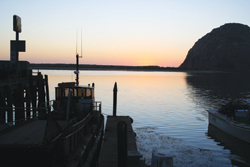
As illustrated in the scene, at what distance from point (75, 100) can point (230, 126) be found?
12.3 metres

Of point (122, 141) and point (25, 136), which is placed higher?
point (25, 136)

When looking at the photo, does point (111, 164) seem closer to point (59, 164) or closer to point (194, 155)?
point (59, 164)

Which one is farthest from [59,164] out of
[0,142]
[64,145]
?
[0,142]

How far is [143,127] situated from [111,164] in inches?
495

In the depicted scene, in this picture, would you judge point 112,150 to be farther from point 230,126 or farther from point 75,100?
point 230,126

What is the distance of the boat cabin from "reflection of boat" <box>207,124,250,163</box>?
10.6 meters

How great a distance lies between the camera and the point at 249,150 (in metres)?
17.3

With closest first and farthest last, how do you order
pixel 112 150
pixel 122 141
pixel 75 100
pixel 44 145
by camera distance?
pixel 44 145, pixel 122 141, pixel 112 150, pixel 75 100

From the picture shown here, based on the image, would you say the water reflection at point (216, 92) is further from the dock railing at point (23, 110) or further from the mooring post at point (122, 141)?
the mooring post at point (122, 141)

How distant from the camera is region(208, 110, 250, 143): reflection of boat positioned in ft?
58.6

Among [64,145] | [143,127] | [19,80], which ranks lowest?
[143,127]

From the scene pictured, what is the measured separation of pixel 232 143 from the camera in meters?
18.9

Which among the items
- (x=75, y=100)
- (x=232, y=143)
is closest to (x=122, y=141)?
(x=75, y=100)

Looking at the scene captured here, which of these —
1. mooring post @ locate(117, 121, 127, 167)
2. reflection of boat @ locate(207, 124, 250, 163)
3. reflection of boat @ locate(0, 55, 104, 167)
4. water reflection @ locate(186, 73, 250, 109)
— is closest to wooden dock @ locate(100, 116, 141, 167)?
mooring post @ locate(117, 121, 127, 167)
